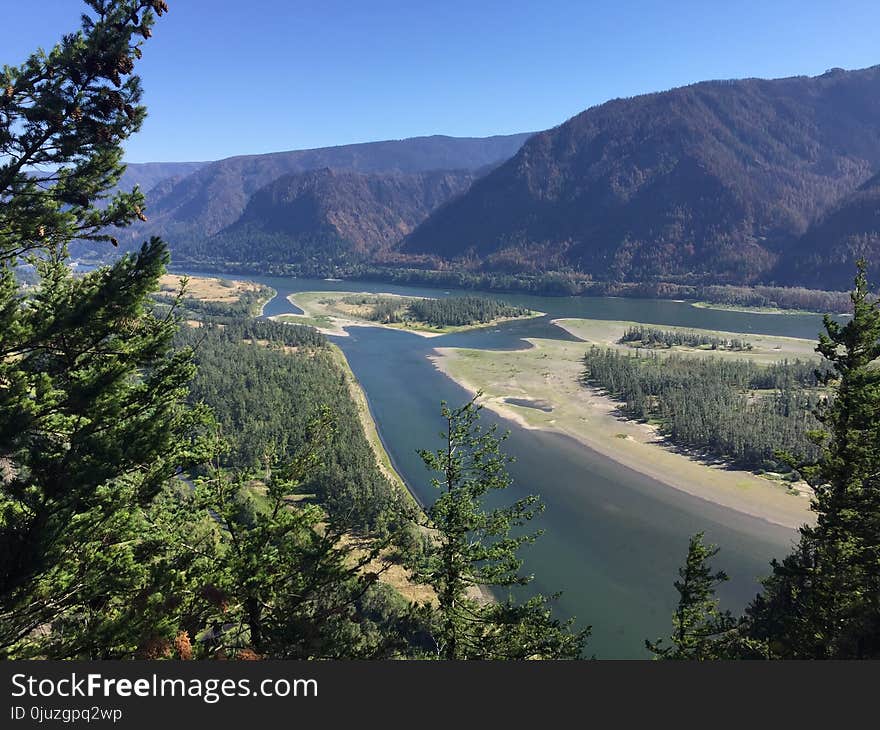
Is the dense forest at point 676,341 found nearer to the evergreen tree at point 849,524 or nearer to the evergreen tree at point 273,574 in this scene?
the evergreen tree at point 849,524

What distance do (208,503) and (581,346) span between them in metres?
113

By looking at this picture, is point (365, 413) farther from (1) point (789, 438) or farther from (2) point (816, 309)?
(2) point (816, 309)

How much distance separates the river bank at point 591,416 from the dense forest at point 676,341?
13.5ft

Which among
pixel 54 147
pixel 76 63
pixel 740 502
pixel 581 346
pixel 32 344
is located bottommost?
pixel 740 502

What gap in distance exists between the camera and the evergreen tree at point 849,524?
15.1 meters

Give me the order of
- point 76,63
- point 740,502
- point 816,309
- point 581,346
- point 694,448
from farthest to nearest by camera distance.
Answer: point 816,309
point 581,346
point 694,448
point 740,502
point 76,63

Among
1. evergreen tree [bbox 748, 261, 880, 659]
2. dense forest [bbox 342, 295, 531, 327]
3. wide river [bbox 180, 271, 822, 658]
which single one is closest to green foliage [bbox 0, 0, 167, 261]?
evergreen tree [bbox 748, 261, 880, 659]

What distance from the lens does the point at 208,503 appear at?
10328 millimetres

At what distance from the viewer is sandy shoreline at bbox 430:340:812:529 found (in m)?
48.2

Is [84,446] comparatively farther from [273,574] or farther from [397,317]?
[397,317]

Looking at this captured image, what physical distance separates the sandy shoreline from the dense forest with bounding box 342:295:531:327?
6044 centimetres

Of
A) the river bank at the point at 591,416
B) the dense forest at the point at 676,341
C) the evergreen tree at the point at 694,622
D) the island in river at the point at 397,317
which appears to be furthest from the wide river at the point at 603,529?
the island in river at the point at 397,317

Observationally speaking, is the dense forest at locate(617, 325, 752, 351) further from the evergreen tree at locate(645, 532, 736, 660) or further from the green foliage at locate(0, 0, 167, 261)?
the green foliage at locate(0, 0, 167, 261)

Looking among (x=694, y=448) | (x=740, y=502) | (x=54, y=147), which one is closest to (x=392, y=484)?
(x=740, y=502)
